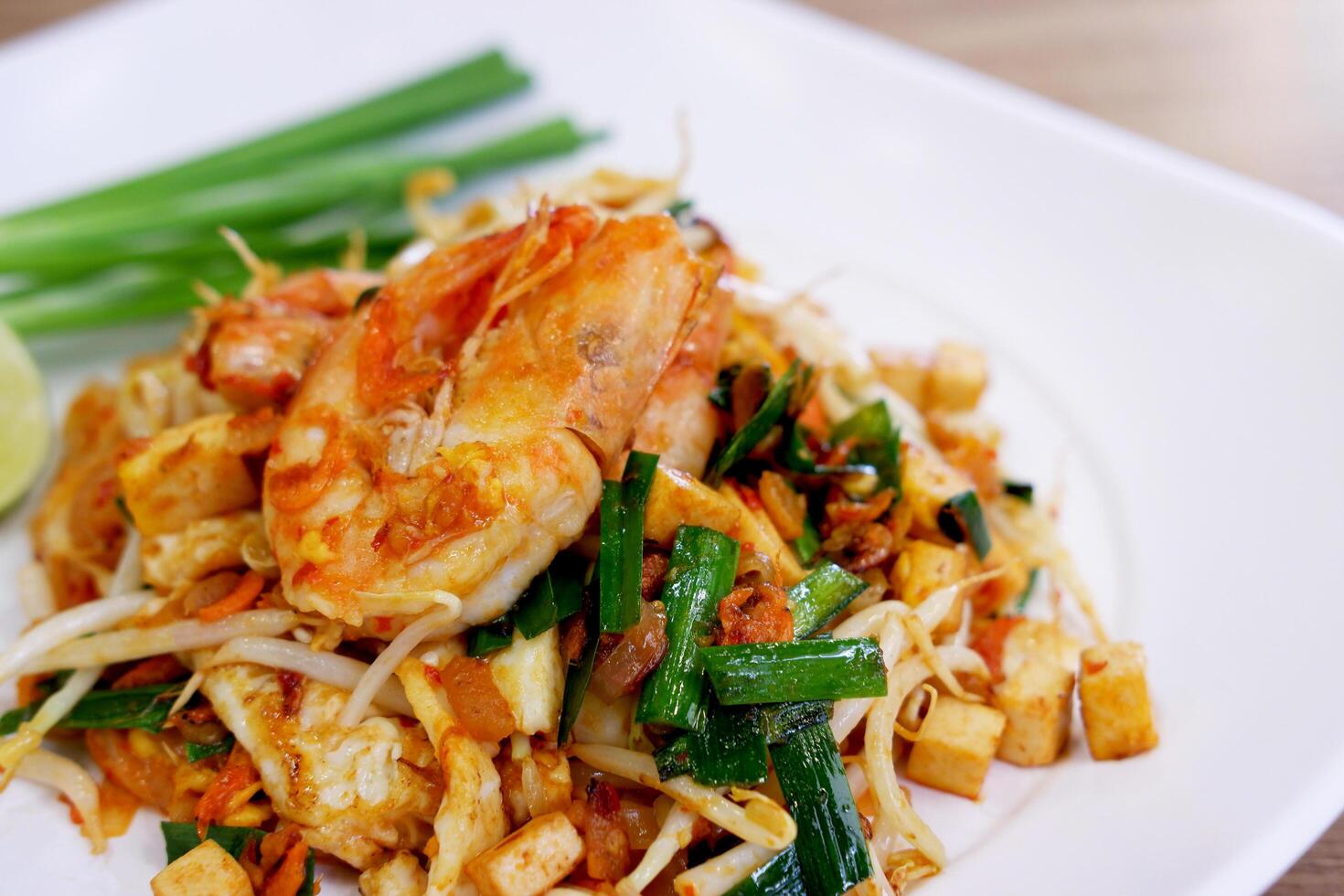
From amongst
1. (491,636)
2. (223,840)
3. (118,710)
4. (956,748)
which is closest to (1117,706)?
(956,748)

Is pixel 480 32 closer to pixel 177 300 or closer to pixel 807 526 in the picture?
pixel 177 300

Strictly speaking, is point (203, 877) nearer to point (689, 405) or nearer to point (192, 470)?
point (192, 470)

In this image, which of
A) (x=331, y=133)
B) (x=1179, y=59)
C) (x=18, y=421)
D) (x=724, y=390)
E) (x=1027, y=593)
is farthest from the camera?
(x=1179, y=59)

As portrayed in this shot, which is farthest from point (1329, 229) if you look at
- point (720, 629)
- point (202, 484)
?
point (202, 484)

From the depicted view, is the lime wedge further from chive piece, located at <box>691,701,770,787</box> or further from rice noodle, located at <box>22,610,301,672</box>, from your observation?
chive piece, located at <box>691,701,770,787</box>

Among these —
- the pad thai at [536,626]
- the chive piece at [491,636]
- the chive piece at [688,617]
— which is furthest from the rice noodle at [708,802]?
the chive piece at [491,636]

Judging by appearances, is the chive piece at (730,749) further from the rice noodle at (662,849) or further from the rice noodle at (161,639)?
the rice noodle at (161,639)

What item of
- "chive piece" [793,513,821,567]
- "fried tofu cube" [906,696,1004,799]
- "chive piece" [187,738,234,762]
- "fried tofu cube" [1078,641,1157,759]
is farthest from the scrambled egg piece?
"fried tofu cube" [1078,641,1157,759]
